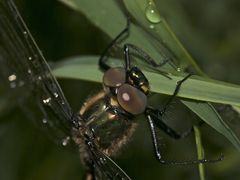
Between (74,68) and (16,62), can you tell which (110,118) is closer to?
(74,68)

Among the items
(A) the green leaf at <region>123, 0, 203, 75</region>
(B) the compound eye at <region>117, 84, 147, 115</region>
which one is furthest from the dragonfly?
(A) the green leaf at <region>123, 0, 203, 75</region>

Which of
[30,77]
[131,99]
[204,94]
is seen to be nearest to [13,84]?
[30,77]

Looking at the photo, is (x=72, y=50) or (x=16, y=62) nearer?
(x=16, y=62)

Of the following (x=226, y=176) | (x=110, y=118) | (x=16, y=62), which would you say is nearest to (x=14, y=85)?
(x=16, y=62)

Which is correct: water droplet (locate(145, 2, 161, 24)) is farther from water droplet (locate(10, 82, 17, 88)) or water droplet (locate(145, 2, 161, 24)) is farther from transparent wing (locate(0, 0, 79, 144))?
water droplet (locate(10, 82, 17, 88))

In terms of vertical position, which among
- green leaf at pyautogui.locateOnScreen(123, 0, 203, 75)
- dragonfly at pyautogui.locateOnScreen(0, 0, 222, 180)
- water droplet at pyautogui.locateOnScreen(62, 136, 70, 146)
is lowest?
water droplet at pyautogui.locateOnScreen(62, 136, 70, 146)
